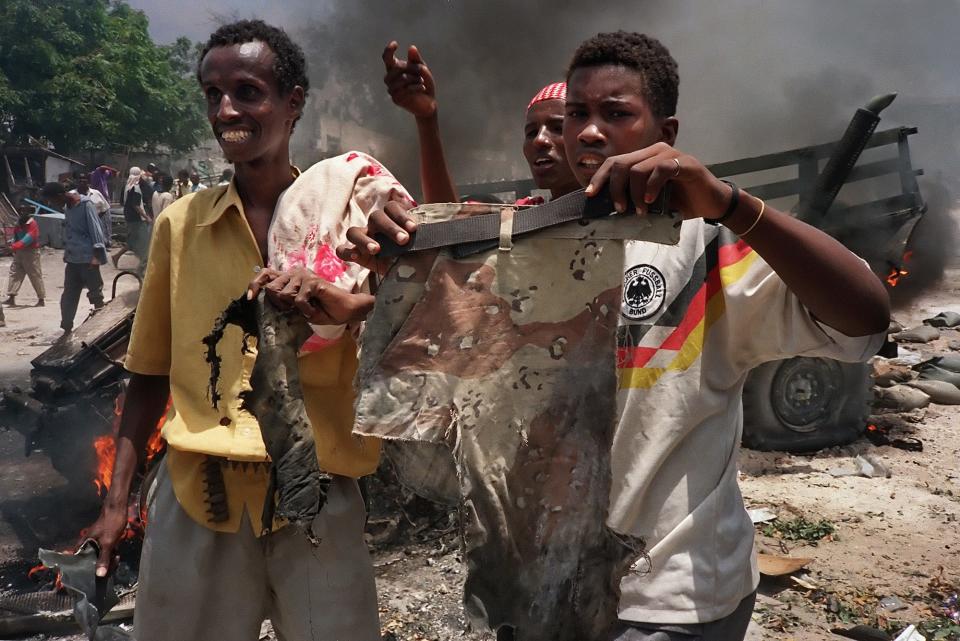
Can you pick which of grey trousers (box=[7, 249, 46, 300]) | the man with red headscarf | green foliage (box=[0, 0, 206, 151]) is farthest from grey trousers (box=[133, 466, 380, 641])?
green foliage (box=[0, 0, 206, 151])

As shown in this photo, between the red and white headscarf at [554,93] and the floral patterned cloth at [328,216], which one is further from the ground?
the red and white headscarf at [554,93]

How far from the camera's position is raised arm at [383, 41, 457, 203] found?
2197 mm

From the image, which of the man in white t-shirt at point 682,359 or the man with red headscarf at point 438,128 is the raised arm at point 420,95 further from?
the man in white t-shirt at point 682,359

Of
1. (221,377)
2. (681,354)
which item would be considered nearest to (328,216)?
(221,377)

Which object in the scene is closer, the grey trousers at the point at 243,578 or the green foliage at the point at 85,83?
the grey trousers at the point at 243,578

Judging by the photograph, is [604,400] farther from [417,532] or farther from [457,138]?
[457,138]

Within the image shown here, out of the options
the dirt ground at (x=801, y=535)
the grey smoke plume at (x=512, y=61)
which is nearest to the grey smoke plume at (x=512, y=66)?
the grey smoke plume at (x=512, y=61)

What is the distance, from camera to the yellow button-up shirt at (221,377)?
6.12 ft

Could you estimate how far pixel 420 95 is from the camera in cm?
225

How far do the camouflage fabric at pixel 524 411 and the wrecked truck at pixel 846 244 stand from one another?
16.5 ft

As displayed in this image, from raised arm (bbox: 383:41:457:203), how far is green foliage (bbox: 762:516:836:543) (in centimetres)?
363

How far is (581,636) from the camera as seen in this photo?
138 centimetres

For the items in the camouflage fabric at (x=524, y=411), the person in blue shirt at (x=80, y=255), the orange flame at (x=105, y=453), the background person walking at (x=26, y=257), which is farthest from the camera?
the background person walking at (x=26, y=257)

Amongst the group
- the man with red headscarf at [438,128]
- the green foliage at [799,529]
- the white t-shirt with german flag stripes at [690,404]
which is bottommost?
the green foliage at [799,529]
